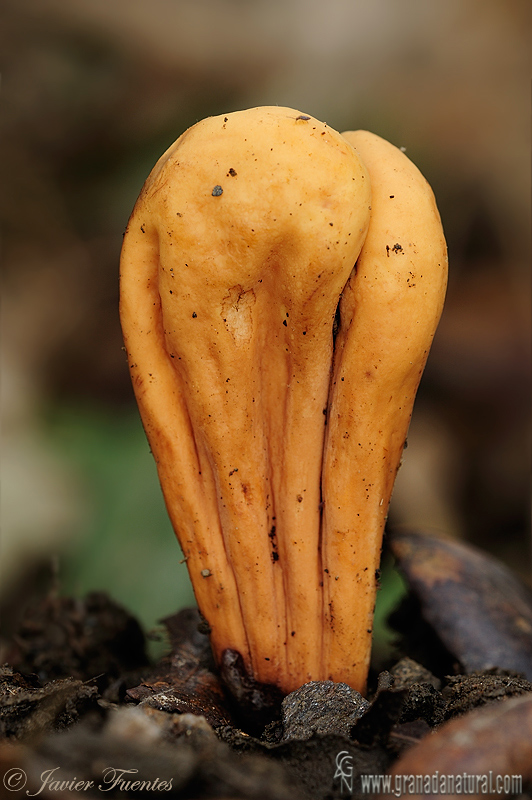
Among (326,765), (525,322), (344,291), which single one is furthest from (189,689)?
(525,322)

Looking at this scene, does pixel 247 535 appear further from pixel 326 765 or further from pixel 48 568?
pixel 48 568

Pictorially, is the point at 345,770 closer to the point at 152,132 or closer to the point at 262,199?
the point at 262,199

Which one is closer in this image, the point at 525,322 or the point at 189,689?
the point at 189,689

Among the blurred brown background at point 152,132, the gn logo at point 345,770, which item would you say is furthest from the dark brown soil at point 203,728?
the blurred brown background at point 152,132

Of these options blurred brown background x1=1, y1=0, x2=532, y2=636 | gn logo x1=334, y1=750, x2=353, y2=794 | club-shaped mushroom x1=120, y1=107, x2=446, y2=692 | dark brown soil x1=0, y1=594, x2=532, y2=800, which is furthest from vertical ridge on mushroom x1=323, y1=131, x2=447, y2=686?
blurred brown background x1=1, y1=0, x2=532, y2=636

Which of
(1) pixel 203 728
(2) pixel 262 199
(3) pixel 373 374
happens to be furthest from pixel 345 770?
(2) pixel 262 199

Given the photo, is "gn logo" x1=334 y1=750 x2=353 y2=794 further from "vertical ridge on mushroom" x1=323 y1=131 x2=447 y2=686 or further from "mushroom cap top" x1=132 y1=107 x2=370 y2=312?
"mushroom cap top" x1=132 y1=107 x2=370 y2=312
